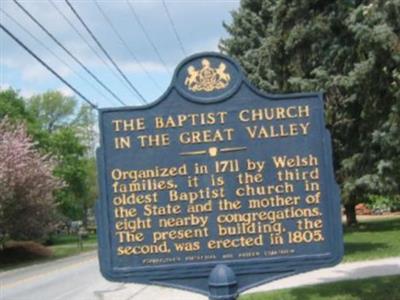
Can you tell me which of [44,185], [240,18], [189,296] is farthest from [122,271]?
[44,185]

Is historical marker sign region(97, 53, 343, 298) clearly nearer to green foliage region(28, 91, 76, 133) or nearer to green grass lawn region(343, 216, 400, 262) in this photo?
green grass lawn region(343, 216, 400, 262)

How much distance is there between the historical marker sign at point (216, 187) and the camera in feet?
21.3

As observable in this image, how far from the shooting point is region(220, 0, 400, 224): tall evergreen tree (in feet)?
32.4

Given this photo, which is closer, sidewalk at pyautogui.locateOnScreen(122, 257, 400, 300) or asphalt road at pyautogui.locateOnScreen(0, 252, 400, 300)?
sidewalk at pyautogui.locateOnScreen(122, 257, 400, 300)

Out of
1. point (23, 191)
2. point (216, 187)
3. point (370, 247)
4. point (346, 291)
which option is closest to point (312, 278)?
point (346, 291)

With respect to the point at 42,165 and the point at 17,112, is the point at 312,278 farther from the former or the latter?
the point at 17,112

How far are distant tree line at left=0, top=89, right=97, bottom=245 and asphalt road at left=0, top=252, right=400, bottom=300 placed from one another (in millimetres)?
11874

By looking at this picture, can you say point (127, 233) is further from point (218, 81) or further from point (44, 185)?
point (44, 185)

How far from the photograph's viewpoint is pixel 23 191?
134 feet

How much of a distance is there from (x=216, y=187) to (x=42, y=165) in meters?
38.0

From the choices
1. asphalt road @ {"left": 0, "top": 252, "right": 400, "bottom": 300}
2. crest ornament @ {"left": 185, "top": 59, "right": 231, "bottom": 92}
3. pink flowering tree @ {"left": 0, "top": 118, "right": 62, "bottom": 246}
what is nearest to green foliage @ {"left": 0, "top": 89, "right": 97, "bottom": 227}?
pink flowering tree @ {"left": 0, "top": 118, "right": 62, "bottom": 246}

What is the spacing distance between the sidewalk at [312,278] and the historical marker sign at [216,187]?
7560 millimetres

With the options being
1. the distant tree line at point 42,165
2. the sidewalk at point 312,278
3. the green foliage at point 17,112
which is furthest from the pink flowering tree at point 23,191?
the sidewalk at point 312,278

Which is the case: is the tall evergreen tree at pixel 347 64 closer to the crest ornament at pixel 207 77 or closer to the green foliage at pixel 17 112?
the crest ornament at pixel 207 77
